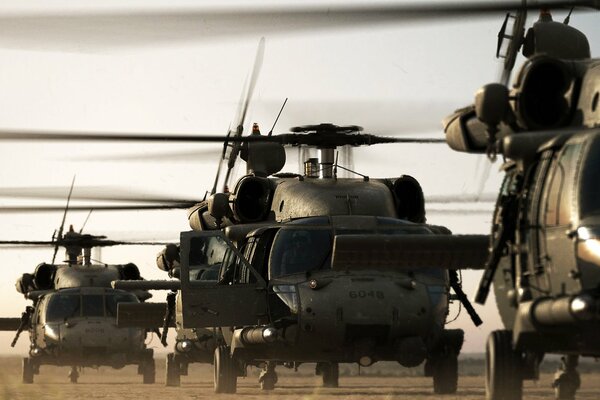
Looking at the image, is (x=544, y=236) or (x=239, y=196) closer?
(x=544, y=236)

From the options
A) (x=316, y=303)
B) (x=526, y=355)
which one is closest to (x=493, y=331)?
(x=526, y=355)

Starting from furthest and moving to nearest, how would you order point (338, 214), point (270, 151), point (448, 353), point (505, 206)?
point (270, 151)
point (338, 214)
point (448, 353)
point (505, 206)

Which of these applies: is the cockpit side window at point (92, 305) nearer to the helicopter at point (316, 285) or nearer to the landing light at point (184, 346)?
the landing light at point (184, 346)

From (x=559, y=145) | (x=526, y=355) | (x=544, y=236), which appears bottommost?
(x=526, y=355)

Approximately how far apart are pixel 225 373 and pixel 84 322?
11.8 metres

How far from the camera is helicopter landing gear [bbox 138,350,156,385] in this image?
28578mm

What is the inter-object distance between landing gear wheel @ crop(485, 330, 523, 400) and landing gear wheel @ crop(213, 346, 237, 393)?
7.65 metres

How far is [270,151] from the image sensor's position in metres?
21.5

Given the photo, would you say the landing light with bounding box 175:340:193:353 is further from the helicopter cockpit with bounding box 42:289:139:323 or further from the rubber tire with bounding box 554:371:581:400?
the rubber tire with bounding box 554:371:581:400

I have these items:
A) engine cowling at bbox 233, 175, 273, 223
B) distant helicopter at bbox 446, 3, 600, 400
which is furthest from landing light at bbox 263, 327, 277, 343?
distant helicopter at bbox 446, 3, 600, 400

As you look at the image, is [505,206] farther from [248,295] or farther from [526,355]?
[248,295]

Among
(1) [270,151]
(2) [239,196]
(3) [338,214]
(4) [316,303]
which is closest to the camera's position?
(4) [316,303]

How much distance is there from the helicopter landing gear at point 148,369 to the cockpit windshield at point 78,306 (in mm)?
1272

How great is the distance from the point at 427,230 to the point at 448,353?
5.58 feet
